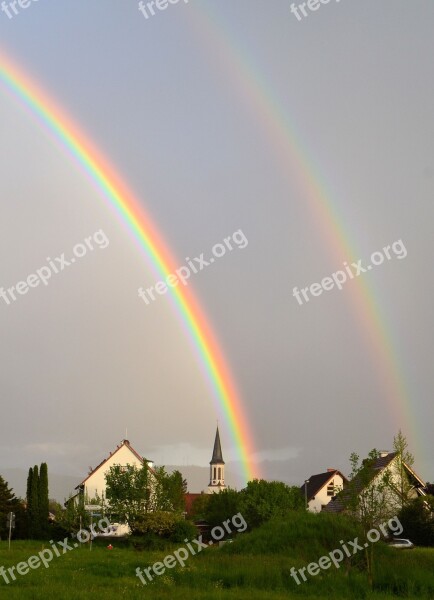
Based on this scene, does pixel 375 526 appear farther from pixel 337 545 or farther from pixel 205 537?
pixel 205 537

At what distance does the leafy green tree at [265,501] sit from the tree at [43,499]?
49.4ft

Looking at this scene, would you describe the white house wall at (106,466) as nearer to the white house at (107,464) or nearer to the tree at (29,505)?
the white house at (107,464)

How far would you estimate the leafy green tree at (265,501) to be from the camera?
57000 mm

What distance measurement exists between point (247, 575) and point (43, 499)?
3694cm

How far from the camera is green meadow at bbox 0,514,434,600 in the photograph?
22.8 m

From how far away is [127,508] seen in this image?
180ft

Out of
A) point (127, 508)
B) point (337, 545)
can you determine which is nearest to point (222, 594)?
point (337, 545)

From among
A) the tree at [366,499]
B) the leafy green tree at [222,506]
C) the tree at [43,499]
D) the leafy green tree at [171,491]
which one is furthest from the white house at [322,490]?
the tree at [366,499]

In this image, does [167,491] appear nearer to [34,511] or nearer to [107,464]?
[34,511]

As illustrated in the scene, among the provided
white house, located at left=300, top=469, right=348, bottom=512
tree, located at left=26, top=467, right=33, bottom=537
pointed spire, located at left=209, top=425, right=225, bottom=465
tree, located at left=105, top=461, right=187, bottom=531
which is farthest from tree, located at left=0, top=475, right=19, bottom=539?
pointed spire, located at left=209, top=425, right=225, bottom=465

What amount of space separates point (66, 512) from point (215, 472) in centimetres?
14422

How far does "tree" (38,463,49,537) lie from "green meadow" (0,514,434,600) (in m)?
24.0
